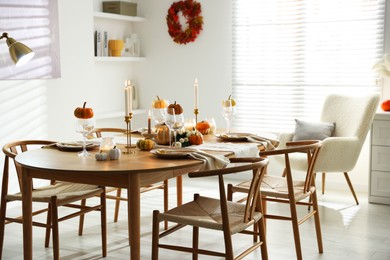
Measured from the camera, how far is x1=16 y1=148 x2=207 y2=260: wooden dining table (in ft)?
8.63

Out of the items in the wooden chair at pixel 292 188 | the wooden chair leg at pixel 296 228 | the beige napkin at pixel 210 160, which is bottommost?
the wooden chair leg at pixel 296 228

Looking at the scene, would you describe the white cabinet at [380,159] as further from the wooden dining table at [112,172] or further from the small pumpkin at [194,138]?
the wooden dining table at [112,172]

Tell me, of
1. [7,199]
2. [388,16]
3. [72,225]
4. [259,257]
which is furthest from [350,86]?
[7,199]

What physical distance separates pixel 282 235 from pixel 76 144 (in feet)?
5.11

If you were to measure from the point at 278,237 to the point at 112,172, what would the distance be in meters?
1.70

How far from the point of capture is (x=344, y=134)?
500cm

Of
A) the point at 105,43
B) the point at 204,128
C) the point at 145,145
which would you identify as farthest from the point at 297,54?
the point at 145,145

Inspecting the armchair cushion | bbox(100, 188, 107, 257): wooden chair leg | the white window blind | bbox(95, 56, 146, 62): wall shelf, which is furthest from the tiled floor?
bbox(95, 56, 146, 62): wall shelf

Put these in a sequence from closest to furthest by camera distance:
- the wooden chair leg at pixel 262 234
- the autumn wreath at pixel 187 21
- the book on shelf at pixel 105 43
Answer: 1. the wooden chair leg at pixel 262 234
2. the book on shelf at pixel 105 43
3. the autumn wreath at pixel 187 21

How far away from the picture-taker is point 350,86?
5.34 meters

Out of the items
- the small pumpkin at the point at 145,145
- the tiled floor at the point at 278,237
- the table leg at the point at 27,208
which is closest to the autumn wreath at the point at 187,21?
the tiled floor at the point at 278,237

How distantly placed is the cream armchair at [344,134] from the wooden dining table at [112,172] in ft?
6.54

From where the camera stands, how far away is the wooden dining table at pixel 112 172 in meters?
2.63

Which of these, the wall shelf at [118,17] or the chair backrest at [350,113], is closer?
the chair backrest at [350,113]
